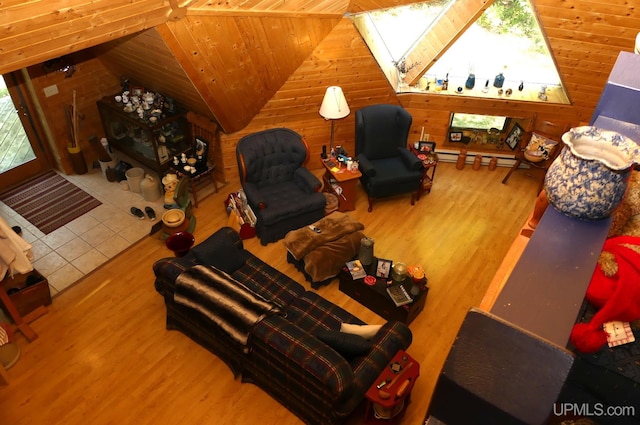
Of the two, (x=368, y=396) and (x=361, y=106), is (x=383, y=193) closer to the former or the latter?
(x=361, y=106)

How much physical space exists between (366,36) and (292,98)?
1245 millimetres

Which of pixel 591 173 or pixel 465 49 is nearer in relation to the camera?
pixel 591 173

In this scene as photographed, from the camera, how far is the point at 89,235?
5.87m

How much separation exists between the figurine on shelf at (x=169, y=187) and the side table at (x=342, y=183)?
6.64ft

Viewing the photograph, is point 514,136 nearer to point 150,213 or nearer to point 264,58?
point 264,58

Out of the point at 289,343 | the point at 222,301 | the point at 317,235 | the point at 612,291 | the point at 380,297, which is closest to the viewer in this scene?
the point at 612,291

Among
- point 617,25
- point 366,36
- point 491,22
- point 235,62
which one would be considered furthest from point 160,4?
point 617,25

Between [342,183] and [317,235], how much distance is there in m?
1.19

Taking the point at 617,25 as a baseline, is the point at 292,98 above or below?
below

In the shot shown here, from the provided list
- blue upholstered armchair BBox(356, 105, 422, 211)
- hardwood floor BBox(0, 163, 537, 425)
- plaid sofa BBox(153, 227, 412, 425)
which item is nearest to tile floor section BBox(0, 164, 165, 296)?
hardwood floor BBox(0, 163, 537, 425)

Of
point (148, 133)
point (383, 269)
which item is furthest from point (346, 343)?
point (148, 133)

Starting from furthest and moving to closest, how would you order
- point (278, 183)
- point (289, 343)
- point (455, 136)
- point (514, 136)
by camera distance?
point (455, 136)
point (514, 136)
point (278, 183)
point (289, 343)

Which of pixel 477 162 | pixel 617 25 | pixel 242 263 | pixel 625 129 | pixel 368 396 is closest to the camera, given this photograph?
pixel 625 129

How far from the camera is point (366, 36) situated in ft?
19.8
